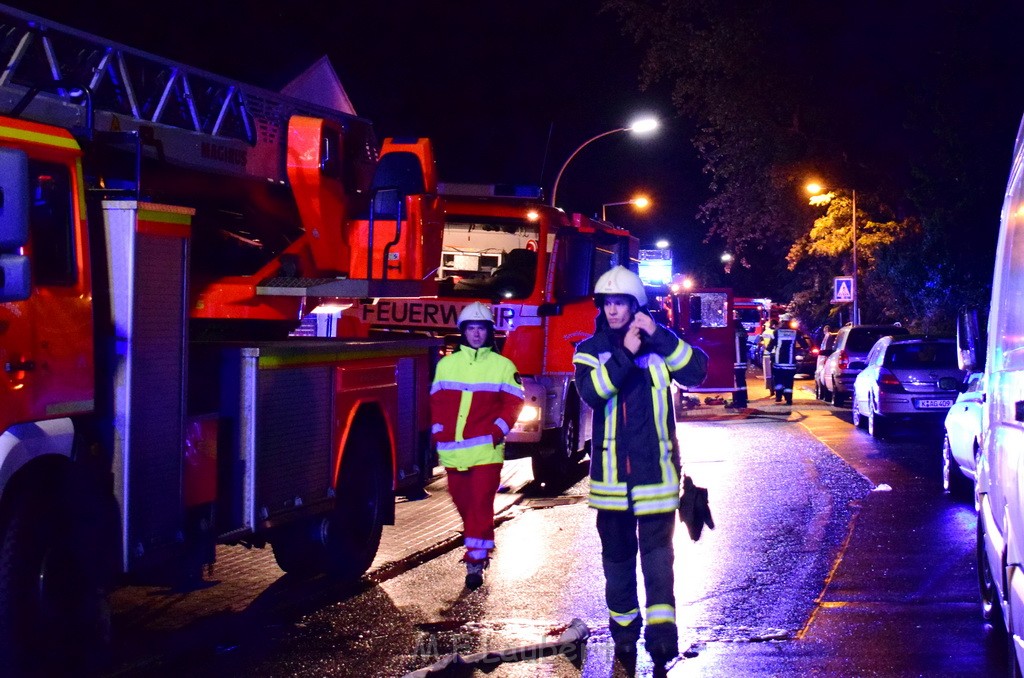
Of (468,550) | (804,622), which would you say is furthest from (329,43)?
(804,622)

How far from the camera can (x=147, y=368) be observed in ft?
20.6

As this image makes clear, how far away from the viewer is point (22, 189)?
17.7 feet

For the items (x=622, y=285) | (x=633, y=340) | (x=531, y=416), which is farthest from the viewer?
(x=531, y=416)

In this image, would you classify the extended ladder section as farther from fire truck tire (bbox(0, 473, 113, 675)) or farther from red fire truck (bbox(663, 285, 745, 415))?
red fire truck (bbox(663, 285, 745, 415))

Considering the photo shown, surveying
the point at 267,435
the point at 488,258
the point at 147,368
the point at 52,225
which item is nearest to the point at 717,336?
the point at 488,258

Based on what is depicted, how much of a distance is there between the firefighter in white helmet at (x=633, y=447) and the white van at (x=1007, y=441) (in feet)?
4.53

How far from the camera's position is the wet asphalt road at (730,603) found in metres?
6.51

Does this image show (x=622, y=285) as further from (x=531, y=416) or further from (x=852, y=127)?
(x=852, y=127)

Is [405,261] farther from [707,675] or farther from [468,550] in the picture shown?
[707,675]

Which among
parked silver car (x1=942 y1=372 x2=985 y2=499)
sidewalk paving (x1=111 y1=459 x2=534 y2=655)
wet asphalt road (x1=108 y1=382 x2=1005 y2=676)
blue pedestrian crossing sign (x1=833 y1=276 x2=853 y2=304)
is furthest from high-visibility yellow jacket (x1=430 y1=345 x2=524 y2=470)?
blue pedestrian crossing sign (x1=833 y1=276 x2=853 y2=304)

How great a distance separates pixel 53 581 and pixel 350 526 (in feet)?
10.3

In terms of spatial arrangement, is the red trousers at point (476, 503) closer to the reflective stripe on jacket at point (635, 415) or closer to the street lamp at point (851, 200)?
the reflective stripe on jacket at point (635, 415)

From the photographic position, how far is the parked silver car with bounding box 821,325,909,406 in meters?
26.5

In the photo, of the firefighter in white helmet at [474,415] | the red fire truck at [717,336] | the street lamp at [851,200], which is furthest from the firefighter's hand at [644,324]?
the street lamp at [851,200]
